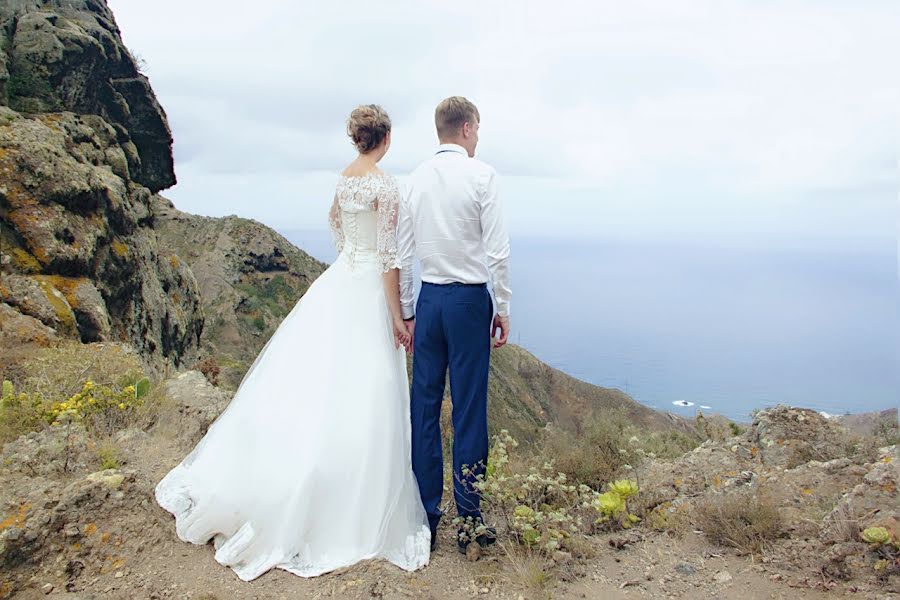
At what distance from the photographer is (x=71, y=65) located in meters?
12.2

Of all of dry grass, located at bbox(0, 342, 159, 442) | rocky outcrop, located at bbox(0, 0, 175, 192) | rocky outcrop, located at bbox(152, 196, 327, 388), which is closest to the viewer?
dry grass, located at bbox(0, 342, 159, 442)

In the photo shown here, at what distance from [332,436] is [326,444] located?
0.20 feet

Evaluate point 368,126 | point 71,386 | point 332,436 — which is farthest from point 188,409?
point 368,126

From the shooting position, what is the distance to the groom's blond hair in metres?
3.65

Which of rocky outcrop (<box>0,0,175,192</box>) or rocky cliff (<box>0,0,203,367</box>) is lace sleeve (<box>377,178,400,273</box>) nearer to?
rocky cliff (<box>0,0,203,367</box>)

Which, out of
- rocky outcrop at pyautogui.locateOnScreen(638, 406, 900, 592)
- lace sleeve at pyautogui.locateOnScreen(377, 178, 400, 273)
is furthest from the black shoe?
lace sleeve at pyautogui.locateOnScreen(377, 178, 400, 273)

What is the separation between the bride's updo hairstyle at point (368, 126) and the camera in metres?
3.89

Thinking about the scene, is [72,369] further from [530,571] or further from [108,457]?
[530,571]

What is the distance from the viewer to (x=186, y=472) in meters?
4.17

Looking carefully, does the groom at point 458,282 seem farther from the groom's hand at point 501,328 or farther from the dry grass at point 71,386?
the dry grass at point 71,386

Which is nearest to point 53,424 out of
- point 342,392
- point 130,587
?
point 130,587

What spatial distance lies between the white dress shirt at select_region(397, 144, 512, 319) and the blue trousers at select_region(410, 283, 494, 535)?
0.12m

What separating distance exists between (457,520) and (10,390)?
12.2 ft

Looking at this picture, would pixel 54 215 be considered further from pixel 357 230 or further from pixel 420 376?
pixel 420 376
